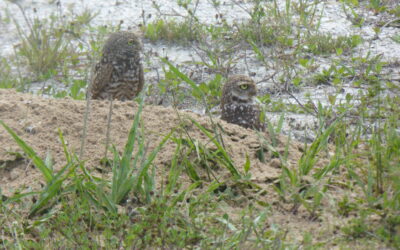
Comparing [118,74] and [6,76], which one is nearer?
[118,74]

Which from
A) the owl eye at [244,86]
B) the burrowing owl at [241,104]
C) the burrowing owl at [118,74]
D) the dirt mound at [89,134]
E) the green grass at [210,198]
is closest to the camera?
the green grass at [210,198]

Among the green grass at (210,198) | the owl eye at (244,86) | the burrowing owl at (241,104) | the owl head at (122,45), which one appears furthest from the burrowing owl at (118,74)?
the green grass at (210,198)

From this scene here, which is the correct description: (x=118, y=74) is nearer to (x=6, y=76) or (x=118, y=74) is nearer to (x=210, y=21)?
(x=6, y=76)

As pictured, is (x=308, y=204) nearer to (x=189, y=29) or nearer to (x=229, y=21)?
(x=189, y=29)

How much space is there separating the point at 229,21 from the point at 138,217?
5758mm

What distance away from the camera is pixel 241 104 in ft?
19.7

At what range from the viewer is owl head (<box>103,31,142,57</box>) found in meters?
6.84

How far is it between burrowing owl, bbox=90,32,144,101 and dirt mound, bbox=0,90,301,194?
1418 mm

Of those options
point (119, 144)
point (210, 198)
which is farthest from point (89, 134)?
point (210, 198)

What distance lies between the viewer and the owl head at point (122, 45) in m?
6.84

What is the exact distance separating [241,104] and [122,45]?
1.56m

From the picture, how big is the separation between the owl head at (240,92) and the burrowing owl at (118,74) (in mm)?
1113

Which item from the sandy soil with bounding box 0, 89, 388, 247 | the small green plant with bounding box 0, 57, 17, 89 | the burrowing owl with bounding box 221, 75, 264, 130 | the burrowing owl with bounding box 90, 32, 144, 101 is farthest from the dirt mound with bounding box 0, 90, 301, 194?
the small green plant with bounding box 0, 57, 17, 89

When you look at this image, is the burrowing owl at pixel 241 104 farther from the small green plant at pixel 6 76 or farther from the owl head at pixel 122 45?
the small green plant at pixel 6 76
